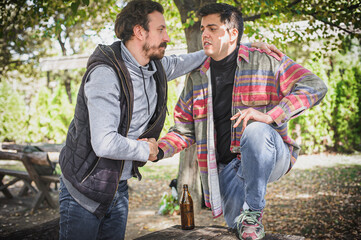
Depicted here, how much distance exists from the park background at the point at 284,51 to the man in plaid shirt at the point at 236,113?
144 centimetres

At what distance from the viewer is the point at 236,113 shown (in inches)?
121

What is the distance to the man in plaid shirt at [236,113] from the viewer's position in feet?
8.89

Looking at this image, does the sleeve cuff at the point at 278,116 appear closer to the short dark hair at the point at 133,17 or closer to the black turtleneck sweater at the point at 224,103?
the black turtleneck sweater at the point at 224,103

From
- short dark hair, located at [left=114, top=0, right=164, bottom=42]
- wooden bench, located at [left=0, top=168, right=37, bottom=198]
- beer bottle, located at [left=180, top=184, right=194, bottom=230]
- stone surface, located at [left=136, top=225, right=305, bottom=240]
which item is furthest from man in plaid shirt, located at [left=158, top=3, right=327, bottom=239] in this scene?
wooden bench, located at [left=0, top=168, right=37, bottom=198]

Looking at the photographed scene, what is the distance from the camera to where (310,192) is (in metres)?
7.52

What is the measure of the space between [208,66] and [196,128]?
24.1 inches

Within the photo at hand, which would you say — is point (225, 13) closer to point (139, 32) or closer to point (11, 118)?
point (139, 32)

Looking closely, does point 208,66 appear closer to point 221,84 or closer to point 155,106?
point 221,84

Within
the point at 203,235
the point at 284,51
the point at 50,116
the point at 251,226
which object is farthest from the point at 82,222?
the point at 50,116

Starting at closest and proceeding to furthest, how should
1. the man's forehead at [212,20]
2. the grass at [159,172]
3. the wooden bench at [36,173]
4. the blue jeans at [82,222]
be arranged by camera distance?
the blue jeans at [82,222]
the man's forehead at [212,20]
the wooden bench at [36,173]
the grass at [159,172]

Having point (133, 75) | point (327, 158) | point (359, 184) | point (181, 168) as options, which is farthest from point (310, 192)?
point (133, 75)

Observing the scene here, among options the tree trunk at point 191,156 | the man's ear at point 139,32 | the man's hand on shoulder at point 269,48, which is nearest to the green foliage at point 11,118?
the tree trunk at point 191,156

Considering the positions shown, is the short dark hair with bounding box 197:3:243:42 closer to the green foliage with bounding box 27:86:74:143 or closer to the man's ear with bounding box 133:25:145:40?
the man's ear with bounding box 133:25:145:40

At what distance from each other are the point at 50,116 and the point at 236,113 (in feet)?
46.9
